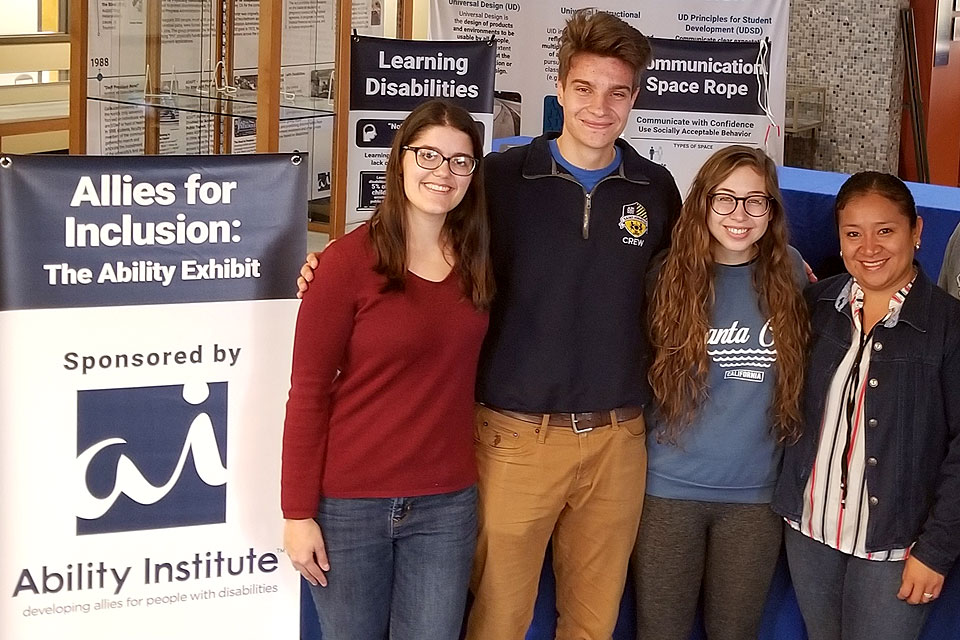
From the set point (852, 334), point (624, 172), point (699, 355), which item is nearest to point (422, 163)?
point (624, 172)

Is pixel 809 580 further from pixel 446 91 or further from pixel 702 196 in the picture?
pixel 446 91

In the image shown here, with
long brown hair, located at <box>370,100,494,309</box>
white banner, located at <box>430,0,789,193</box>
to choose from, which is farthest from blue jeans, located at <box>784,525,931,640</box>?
white banner, located at <box>430,0,789,193</box>

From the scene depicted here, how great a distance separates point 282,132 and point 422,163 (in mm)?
2527

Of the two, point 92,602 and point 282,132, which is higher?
point 282,132

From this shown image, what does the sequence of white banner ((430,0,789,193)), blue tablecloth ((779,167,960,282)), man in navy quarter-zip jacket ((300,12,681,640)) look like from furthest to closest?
white banner ((430,0,789,193))
blue tablecloth ((779,167,960,282))
man in navy quarter-zip jacket ((300,12,681,640))

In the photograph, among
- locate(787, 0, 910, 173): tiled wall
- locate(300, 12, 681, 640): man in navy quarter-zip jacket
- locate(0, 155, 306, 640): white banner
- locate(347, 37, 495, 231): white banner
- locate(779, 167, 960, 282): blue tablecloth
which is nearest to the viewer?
locate(0, 155, 306, 640): white banner

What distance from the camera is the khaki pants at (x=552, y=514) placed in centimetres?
214

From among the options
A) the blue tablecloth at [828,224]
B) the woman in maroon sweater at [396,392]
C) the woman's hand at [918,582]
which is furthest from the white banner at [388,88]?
the woman's hand at [918,582]

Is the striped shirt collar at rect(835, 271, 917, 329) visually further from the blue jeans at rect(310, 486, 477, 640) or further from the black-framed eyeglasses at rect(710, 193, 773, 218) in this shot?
the blue jeans at rect(310, 486, 477, 640)

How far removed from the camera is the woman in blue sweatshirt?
6.99 ft

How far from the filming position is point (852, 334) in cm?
212

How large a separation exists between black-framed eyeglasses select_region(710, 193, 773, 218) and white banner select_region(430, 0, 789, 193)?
11.1 feet

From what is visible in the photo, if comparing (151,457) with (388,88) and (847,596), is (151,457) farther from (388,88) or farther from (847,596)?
(388,88)

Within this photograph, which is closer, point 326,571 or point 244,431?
point 326,571
